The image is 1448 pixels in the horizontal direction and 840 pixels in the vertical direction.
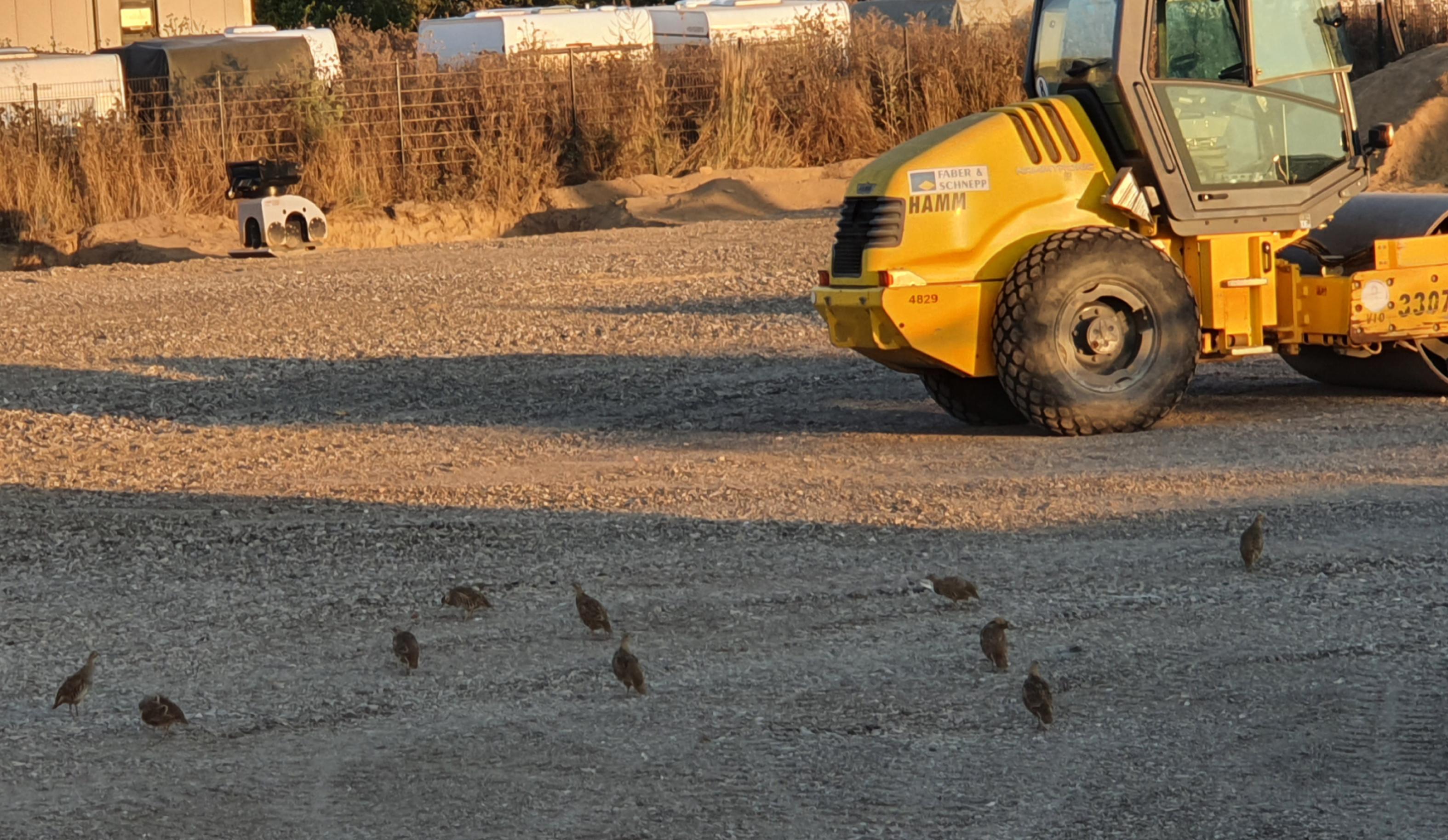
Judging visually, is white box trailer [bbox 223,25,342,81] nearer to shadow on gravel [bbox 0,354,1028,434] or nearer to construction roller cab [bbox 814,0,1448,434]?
shadow on gravel [bbox 0,354,1028,434]

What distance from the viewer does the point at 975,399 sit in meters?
11.9

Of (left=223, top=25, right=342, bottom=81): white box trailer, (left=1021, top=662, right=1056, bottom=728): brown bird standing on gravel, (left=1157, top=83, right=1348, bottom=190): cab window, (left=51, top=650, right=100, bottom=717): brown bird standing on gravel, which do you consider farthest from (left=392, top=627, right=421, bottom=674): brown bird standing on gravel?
(left=223, top=25, right=342, bottom=81): white box trailer


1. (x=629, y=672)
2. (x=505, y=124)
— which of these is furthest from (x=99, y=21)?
(x=629, y=672)

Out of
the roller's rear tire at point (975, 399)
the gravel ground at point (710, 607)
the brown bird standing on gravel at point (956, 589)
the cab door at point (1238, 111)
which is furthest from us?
the roller's rear tire at point (975, 399)

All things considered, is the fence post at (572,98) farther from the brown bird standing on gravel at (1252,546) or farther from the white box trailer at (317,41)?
the brown bird standing on gravel at (1252,546)

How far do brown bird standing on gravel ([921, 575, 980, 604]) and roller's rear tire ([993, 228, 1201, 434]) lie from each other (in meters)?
3.36

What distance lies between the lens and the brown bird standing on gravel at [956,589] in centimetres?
771

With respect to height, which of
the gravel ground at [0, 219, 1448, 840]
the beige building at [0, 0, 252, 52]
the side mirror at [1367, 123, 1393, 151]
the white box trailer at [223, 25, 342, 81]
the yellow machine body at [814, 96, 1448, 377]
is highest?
the beige building at [0, 0, 252, 52]

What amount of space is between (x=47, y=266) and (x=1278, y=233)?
1943cm

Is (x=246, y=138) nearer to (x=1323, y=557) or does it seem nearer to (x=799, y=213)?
(x=799, y=213)

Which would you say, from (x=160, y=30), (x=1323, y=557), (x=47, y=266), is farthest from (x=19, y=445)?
(x=160, y=30)

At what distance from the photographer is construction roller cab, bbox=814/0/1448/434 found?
36.0 ft

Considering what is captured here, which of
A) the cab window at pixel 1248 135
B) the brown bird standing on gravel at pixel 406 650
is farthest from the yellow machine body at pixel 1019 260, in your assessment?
the brown bird standing on gravel at pixel 406 650

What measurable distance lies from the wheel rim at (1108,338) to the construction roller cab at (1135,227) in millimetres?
12
